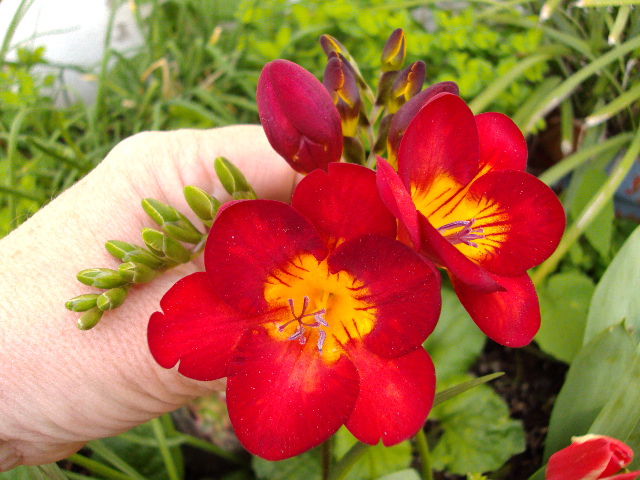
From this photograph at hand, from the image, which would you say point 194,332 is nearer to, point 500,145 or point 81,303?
point 81,303

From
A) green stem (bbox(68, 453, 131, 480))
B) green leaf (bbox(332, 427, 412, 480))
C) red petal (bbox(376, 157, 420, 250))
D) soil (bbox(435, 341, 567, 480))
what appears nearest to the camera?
red petal (bbox(376, 157, 420, 250))

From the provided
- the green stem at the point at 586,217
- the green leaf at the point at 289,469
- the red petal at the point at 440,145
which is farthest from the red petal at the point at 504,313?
the green leaf at the point at 289,469

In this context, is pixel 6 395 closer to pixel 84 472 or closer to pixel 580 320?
pixel 84 472

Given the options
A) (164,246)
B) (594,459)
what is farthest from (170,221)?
(594,459)

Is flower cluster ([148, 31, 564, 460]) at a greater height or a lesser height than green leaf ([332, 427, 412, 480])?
greater

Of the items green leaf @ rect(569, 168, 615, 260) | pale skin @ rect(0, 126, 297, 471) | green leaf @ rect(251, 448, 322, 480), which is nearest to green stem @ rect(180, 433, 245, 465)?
green leaf @ rect(251, 448, 322, 480)

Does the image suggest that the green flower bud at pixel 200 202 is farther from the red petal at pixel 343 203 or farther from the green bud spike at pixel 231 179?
the red petal at pixel 343 203

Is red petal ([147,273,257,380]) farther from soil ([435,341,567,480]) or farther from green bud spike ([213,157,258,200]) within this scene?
soil ([435,341,567,480])
